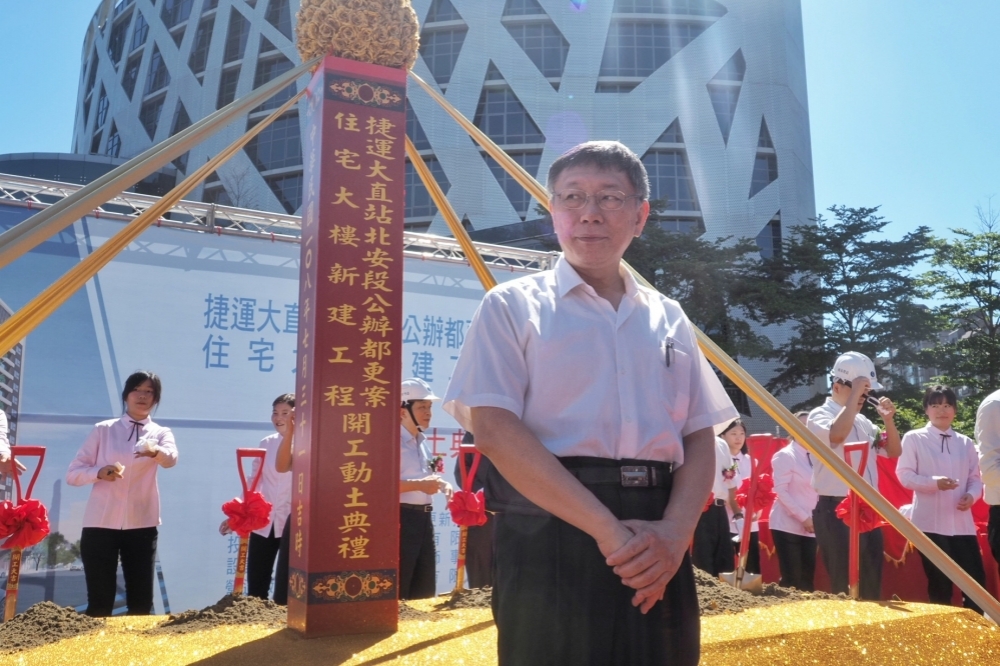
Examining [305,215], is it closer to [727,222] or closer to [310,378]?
[310,378]

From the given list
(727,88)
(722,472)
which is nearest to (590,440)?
(722,472)

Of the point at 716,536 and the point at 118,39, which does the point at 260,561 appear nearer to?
the point at 716,536

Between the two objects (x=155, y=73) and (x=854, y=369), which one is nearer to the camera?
(x=854, y=369)

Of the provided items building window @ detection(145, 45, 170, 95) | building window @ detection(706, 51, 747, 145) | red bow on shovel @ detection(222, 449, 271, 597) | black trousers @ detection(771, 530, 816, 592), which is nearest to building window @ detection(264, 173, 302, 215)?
building window @ detection(145, 45, 170, 95)

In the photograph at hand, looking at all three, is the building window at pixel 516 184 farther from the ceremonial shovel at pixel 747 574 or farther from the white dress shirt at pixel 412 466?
the ceremonial shovel at pixel 747 574

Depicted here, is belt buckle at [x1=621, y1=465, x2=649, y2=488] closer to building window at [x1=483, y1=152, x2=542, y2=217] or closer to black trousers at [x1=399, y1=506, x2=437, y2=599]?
black trousers at [x1=399, y1=506, x2=437, y2=599]

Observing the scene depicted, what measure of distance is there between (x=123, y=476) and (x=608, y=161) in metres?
3.17

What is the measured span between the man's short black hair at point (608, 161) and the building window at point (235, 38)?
27995mm

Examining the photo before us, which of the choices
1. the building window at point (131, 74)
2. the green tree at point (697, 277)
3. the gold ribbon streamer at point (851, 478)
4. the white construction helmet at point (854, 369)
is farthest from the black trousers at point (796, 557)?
the building window at point (131, 74)

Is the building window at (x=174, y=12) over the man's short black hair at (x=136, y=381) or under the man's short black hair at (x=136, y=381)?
over

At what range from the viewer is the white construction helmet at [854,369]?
12.4 feet

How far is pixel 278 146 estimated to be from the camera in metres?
25.6

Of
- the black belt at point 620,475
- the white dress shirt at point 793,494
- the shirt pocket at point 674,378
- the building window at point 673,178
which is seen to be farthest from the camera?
the building window at point 673,178

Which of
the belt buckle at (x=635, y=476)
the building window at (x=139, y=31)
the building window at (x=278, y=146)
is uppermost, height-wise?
the building window at (x=139, y=31)
